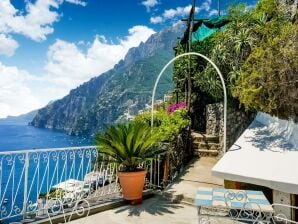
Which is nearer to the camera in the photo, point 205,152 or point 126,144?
point 126,144

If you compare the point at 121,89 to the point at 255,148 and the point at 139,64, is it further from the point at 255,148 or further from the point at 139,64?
the point at 255,148

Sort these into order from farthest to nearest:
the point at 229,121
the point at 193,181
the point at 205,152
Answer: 1. the point at 229,121
2. the point at 205,152
3. the point at 193,181

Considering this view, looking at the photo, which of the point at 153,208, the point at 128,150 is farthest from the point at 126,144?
the point at 153,208

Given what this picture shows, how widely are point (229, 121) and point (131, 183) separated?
269 inches

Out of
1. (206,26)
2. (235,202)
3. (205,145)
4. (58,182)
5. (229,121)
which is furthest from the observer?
(206,26)

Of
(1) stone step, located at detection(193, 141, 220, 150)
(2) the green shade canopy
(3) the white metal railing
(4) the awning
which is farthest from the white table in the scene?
(2) the green shade canopy

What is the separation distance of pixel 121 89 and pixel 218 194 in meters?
Result: 189

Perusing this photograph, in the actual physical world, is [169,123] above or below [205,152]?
above

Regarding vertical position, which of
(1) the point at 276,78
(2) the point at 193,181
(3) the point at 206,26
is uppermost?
(3) the point at 206,26

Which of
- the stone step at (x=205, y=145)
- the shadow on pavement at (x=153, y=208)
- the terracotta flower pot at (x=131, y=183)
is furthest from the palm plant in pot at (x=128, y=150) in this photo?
the stone step at (x=205, y=145)

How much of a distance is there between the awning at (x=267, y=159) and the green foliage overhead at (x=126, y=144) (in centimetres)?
158

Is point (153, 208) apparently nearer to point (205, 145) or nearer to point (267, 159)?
point (267, 159)

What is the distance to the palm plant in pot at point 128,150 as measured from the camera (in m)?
6.62

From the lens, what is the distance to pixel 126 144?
6.64 metres
